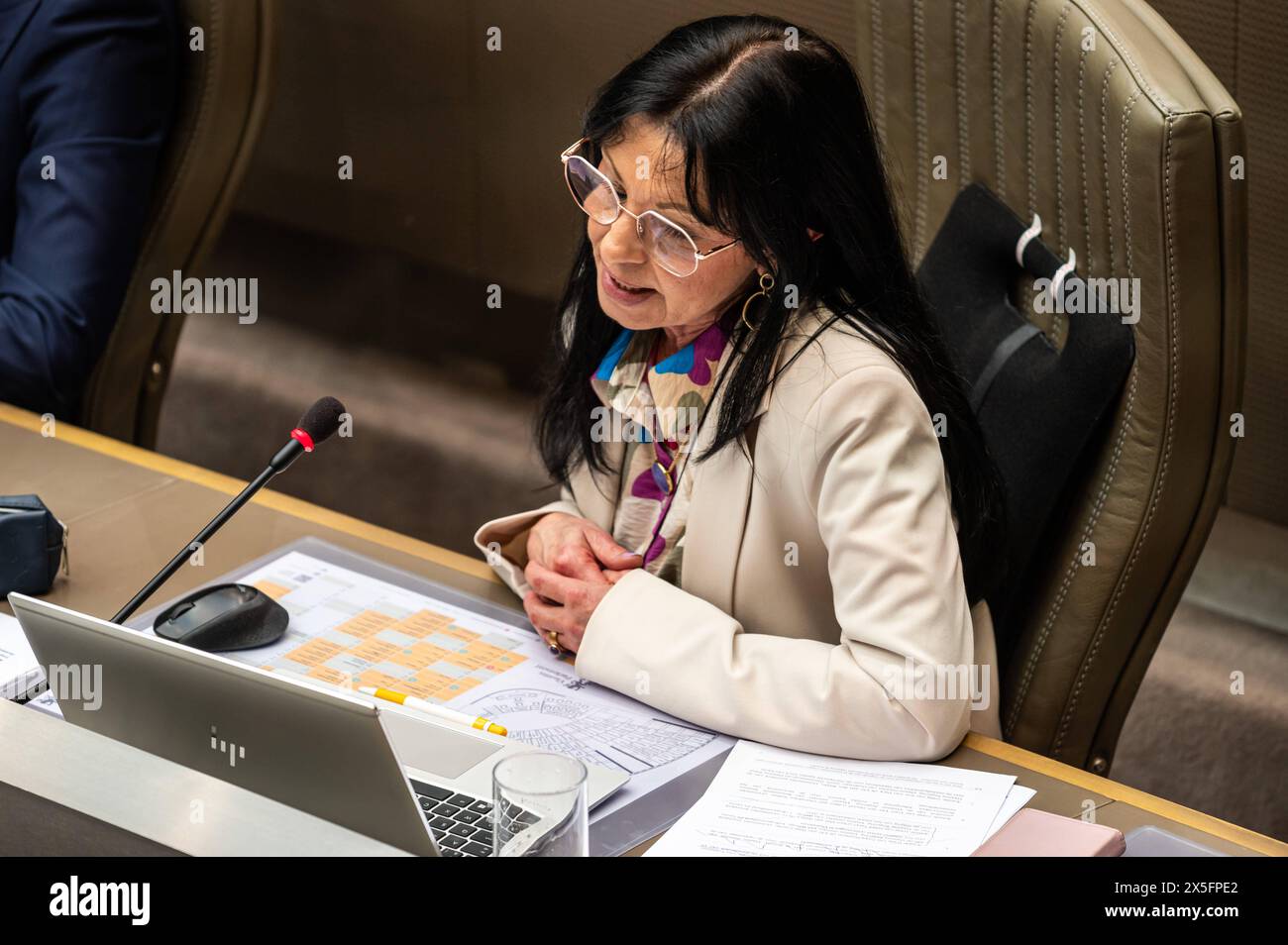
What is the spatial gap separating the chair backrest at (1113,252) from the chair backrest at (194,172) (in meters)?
0.88

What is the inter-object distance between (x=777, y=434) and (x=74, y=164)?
1.16 metres

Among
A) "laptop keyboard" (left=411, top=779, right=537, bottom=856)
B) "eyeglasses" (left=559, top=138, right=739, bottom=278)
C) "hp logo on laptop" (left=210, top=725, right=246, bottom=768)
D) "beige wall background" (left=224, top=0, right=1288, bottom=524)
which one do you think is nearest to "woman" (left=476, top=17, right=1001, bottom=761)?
"eyeglasses" (left=559, top=138, right=739, bottom=278)

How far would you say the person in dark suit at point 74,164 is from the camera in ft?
6.61

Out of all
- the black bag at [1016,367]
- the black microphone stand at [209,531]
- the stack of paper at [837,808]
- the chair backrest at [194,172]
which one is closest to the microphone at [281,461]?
the black microphone stand at [209,531]

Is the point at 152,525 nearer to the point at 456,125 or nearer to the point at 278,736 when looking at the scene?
the point at 278,736

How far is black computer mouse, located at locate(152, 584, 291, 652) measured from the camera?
1386 millimetres

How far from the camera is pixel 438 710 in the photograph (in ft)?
4.30

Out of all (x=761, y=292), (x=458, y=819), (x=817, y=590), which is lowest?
(x=458, y=819)

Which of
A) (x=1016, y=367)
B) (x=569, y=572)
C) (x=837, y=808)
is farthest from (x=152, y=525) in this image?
(x=1016, y=367)

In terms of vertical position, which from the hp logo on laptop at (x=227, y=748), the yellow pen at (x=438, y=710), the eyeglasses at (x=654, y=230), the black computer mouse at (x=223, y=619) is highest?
the eyeglasses at (x=654, y=230)

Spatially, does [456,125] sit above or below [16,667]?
above

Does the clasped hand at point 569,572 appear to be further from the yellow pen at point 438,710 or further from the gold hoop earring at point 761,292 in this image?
the gold hoop earring at point 761,292

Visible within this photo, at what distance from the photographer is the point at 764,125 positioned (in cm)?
133
